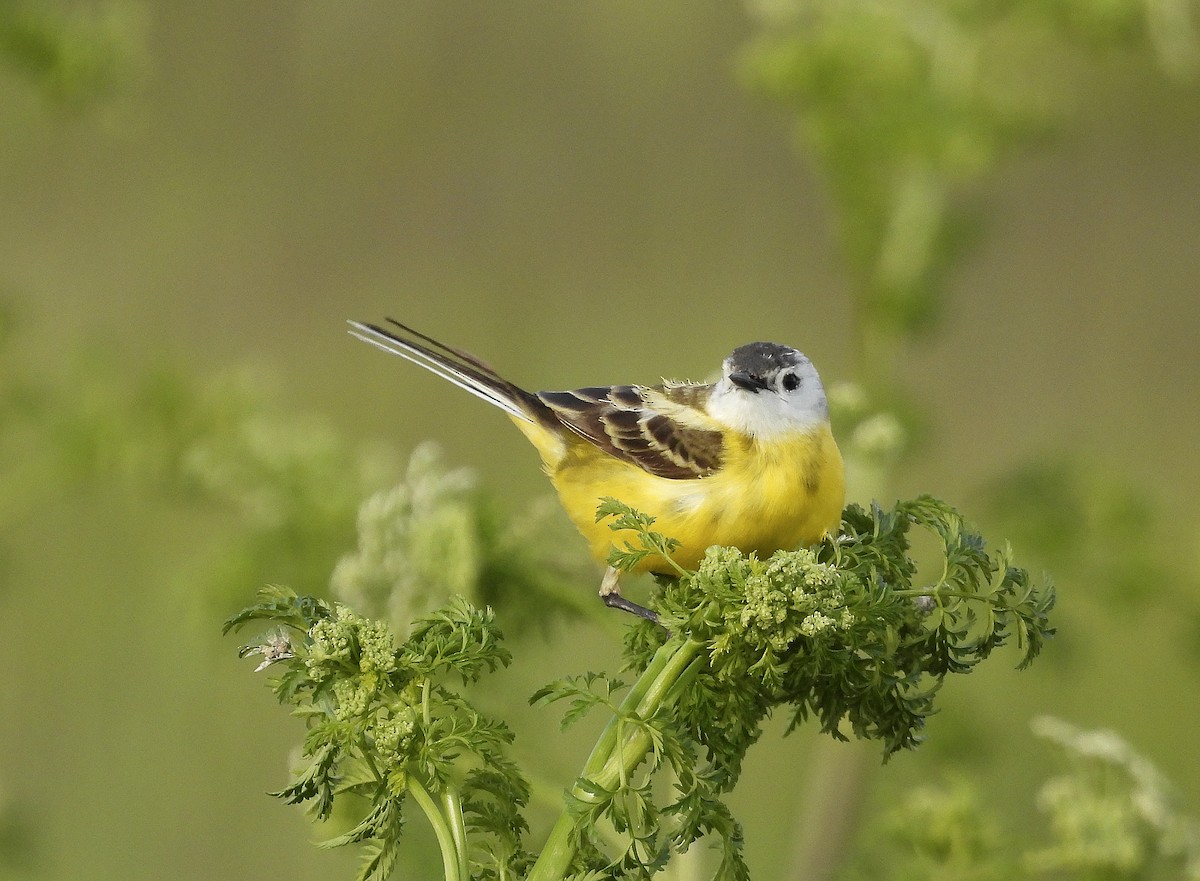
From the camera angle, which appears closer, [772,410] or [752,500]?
[752,500]

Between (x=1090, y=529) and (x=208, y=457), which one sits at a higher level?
(x=1090, y=529)

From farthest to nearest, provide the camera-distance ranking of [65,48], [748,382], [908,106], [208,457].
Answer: [908,106]
[208,457]
[65,48]
[748,382]

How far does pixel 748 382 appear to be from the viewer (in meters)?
2.73

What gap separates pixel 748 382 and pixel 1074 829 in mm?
1026

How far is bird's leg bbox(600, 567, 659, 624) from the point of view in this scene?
2.63m

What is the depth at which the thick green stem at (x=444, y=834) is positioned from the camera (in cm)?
140

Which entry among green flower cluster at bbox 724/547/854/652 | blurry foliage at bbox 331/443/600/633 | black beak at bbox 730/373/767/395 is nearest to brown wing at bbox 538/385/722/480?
black beak at bbox 730/373/767/395

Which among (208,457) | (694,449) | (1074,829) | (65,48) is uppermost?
(65,48)

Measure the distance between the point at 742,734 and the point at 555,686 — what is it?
24 centimetres

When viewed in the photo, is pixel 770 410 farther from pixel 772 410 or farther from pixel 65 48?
pixel 65 48

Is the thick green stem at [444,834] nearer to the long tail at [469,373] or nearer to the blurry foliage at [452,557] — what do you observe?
the blurry foliage at [452,557]

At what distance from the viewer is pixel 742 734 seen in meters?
1.57

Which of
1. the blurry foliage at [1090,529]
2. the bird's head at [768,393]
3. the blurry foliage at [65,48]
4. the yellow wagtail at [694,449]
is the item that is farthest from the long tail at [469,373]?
the blurry foliage at [1090,529]

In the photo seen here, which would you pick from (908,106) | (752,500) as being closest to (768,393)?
(752,500)
